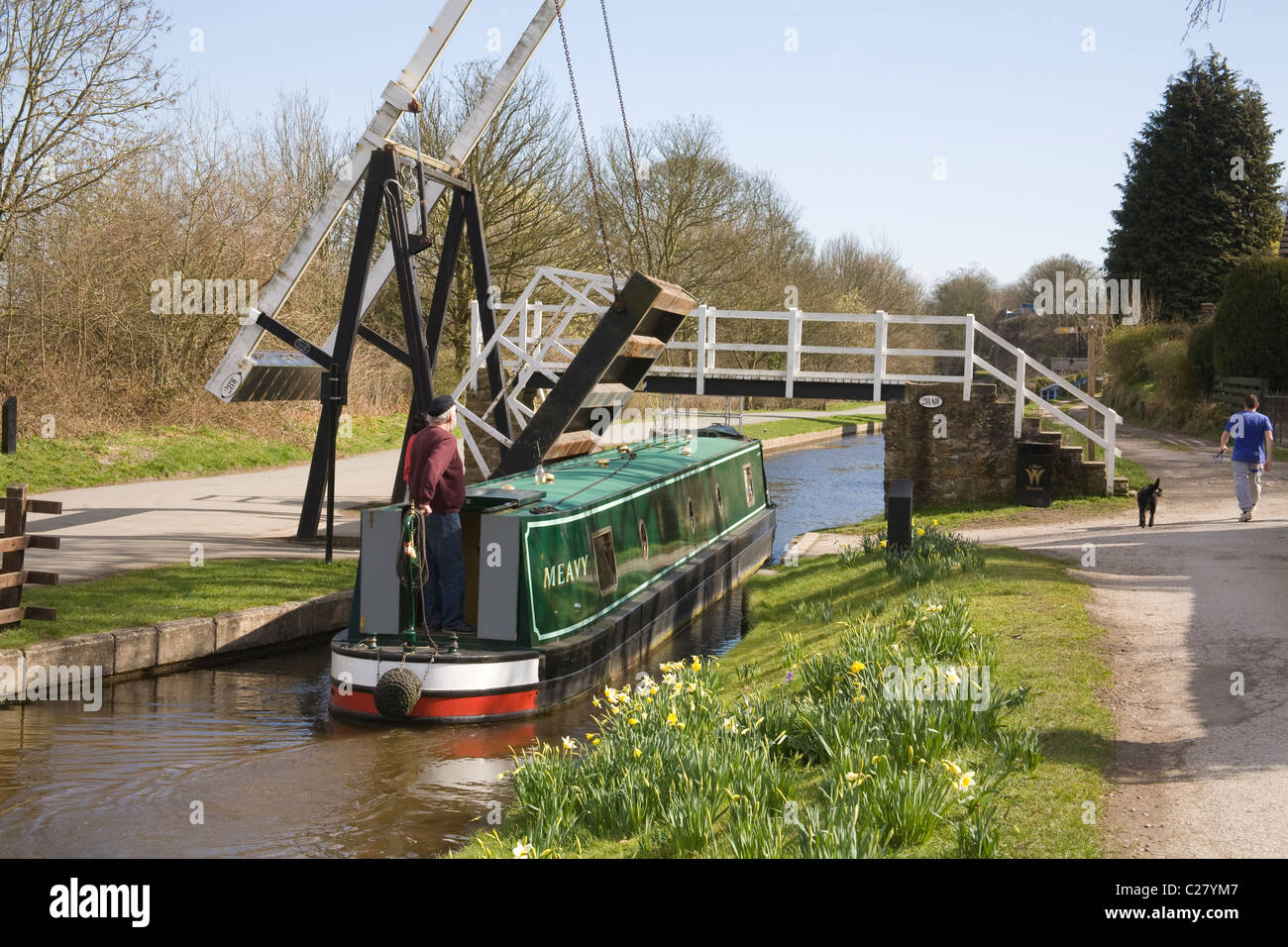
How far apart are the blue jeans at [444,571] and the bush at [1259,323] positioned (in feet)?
68.7

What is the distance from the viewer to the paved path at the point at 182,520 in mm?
12125

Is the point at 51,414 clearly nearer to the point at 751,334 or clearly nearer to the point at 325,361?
the point at 325,361

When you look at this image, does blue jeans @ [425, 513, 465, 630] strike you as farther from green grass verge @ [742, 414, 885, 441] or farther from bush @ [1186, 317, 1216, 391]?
green grass verge @ [742, 414, 885, 441]

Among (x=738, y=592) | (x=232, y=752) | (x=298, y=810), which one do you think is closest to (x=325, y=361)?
(x=738, y=592)

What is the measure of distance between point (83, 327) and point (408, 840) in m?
18.3

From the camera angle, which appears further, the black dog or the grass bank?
the black dog

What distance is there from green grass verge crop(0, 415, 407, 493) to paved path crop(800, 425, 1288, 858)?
11068 mm

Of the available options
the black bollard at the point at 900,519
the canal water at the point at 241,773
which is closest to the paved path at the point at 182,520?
the canal water at the point at 241,773

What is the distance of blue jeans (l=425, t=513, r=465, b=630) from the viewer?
8906 mm

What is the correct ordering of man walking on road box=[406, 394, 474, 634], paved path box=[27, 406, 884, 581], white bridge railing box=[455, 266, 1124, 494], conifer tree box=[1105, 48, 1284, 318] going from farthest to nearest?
conifer tree box=[1105, 48, 1284, 318], white bridge railing box=[455, 266, 1124, 494], paved path box=[27, 406, 884, 581], man walking on road box=[406, 394, 474, 634]

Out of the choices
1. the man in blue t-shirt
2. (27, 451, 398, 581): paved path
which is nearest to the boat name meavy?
(27, 451, 398, 581): paved path

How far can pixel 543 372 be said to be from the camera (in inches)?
667

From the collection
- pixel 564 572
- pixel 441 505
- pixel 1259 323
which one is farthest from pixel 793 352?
pixel 1259 323
